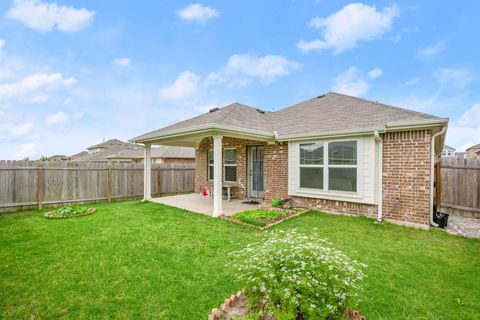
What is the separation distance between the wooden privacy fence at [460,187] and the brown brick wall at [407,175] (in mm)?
3240

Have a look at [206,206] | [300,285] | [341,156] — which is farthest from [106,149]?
[300,285]

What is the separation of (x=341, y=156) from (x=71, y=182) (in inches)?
408

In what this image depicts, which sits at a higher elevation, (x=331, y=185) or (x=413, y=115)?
(x=413, y=115)

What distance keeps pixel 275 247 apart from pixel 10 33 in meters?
11.8

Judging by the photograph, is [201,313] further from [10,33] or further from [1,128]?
[1,128]

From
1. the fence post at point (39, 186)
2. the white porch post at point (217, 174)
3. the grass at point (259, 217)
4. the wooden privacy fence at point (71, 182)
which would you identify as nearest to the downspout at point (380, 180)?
the grass at point (259, 217)

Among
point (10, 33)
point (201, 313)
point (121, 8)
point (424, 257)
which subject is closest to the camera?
point (201, 313)

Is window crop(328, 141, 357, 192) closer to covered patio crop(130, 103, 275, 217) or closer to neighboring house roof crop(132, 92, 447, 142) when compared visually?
neighboring house roof crop(132, 92, 447, 142)

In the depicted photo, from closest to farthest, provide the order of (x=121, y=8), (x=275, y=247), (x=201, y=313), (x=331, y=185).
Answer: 1. (x=275, y=247)
2. (x=201, y=313)
3. (x=331, y=185)
4. (x=121, y=8)

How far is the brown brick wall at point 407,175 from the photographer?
5.82m

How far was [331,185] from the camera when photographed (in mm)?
7109

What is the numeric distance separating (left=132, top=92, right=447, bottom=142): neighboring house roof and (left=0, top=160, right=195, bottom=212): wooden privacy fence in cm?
239

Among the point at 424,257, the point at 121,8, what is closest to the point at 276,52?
the point at 121,8

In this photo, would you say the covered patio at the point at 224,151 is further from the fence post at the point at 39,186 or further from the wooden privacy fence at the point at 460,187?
the wooden privacy fence at the point at 460,187
